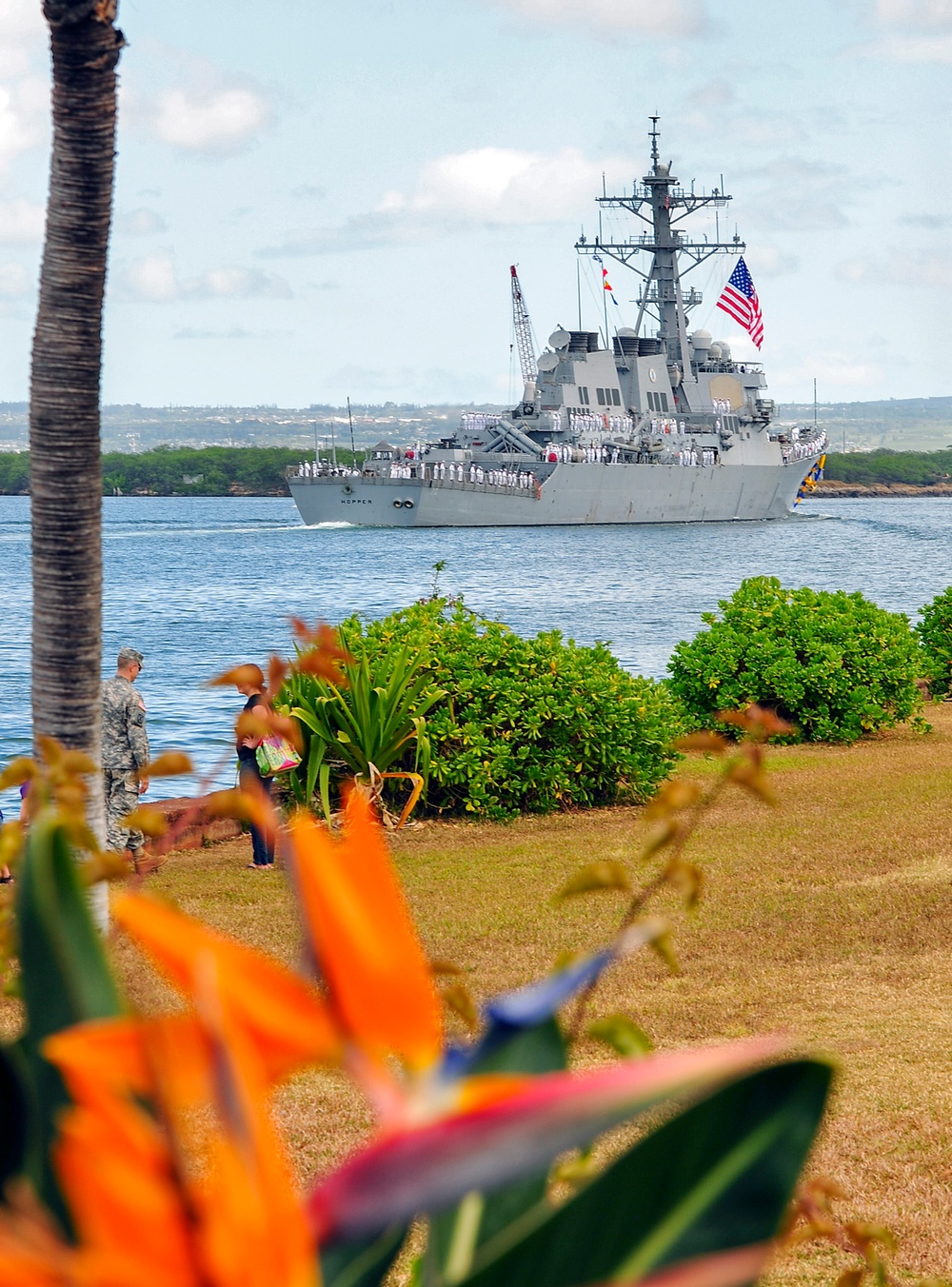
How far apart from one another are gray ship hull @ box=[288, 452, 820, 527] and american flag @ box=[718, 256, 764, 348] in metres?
15.2

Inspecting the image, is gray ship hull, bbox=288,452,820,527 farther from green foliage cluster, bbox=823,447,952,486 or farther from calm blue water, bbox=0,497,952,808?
green foliage cluster, bbox=823,447,952,486

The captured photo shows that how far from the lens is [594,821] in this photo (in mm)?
9617

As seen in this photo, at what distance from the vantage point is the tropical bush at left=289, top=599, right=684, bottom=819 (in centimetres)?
963

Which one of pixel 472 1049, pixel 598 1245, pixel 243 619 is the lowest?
pixel 243 619

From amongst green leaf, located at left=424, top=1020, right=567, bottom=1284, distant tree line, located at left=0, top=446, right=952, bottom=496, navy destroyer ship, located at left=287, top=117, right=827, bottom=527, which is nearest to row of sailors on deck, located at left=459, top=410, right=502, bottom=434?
navy destroyer ship, located at left=287, top=117, right=827, bottom=527

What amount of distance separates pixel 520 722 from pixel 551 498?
6208 cm


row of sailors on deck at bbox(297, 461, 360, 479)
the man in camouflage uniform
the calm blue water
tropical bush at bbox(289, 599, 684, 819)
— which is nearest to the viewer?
the man in camouflage uniform

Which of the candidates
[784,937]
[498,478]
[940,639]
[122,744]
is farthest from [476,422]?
[784,937]

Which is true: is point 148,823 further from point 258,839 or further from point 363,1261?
point 258,839

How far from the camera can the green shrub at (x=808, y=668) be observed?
12484 mm

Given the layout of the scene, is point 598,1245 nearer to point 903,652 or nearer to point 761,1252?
point 761,1252

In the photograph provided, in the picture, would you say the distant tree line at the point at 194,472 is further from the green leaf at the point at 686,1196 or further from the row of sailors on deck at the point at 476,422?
the green leaf at the point at 686,1196

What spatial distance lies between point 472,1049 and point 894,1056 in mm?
4968

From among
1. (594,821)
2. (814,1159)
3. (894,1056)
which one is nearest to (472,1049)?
(814,1159)
